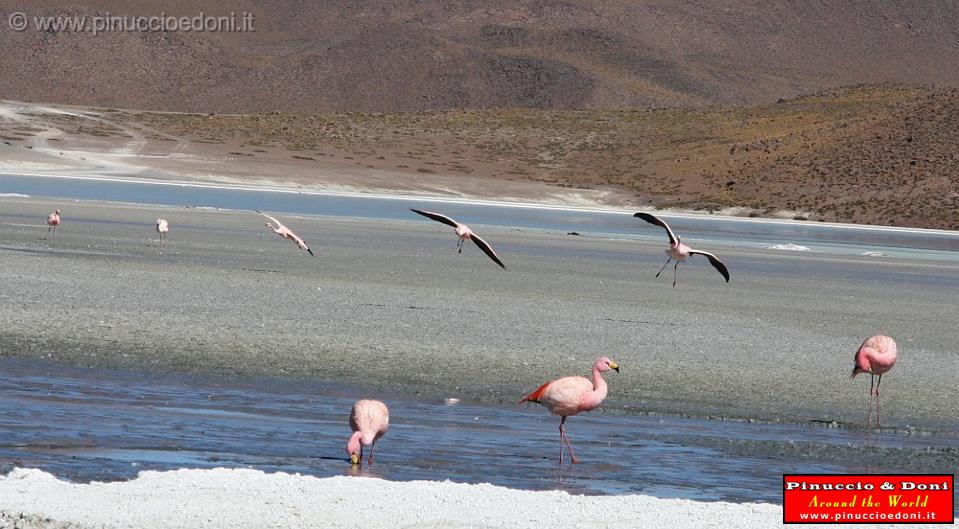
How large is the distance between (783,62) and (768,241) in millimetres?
103079

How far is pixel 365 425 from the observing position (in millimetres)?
9898

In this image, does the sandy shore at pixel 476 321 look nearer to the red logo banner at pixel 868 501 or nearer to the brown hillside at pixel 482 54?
the red logo banner at pixel 868 501

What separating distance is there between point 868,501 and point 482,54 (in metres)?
123

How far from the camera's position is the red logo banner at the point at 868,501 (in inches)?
330

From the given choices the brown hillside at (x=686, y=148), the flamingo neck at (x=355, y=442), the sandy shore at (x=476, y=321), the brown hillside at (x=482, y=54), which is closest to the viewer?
the flamingo neck at (x=355, y=442)

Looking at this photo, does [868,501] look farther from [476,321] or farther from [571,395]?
[476,321]

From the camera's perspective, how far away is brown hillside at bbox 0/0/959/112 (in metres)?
125

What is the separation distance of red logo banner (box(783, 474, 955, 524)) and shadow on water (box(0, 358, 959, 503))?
0.55m

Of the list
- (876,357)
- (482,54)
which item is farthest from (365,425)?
(482,54)

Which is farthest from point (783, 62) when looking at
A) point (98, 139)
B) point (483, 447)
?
point (483, 447)

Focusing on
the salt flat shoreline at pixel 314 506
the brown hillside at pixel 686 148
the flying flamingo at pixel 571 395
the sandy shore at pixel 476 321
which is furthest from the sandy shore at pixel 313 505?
the brown hillside at pixel 686 148

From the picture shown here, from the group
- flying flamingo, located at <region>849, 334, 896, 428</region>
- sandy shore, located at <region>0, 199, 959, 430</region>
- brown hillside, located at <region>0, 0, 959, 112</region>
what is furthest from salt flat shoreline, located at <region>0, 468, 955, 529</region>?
brown hillside, located at <region>0, 0, 959, 112</region>

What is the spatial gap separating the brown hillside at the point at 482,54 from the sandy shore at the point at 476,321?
95.0m

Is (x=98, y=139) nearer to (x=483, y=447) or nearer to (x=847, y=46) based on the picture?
(x=483, y=447)
